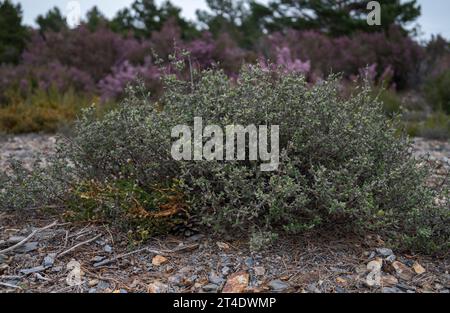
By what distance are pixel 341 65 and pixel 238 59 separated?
7.16 ft

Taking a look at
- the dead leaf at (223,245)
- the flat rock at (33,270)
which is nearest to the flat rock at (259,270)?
the dead leaf at (223,245)

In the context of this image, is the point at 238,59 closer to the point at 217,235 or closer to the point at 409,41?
the point at 409,41

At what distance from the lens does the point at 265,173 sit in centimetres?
247

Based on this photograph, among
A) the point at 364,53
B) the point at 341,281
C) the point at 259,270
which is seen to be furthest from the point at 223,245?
the point at 364,53

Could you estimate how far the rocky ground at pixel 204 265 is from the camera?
87.1 inches

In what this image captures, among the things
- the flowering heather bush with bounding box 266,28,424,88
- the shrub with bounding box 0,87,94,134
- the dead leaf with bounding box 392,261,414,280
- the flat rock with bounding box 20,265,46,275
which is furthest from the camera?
the flowering heather bush with bounding box 266,28,424,88

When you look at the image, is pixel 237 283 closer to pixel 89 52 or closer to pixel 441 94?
pixel 441 94

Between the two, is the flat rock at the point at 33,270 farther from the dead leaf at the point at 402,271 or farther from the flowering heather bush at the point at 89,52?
the flowering heather bush at the point at 89,52

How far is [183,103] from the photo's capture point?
9.29 ft

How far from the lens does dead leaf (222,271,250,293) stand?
216 cm

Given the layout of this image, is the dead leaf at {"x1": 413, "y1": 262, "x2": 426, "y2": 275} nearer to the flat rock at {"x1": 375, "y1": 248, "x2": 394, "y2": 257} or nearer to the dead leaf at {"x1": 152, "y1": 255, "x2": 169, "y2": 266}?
the flat rock at {"x1": 375, "y1": 248, "x2": 394, "y2": 257}

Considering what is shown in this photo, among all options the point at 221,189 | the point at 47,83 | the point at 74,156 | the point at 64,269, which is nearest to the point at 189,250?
the point at 221,189

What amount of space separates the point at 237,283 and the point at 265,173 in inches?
21.5

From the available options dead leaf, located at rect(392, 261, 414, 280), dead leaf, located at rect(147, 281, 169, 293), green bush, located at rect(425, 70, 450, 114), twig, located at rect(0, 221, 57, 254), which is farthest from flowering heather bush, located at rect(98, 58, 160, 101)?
dead leaf, located at rect(392, 261, 414, 280)
